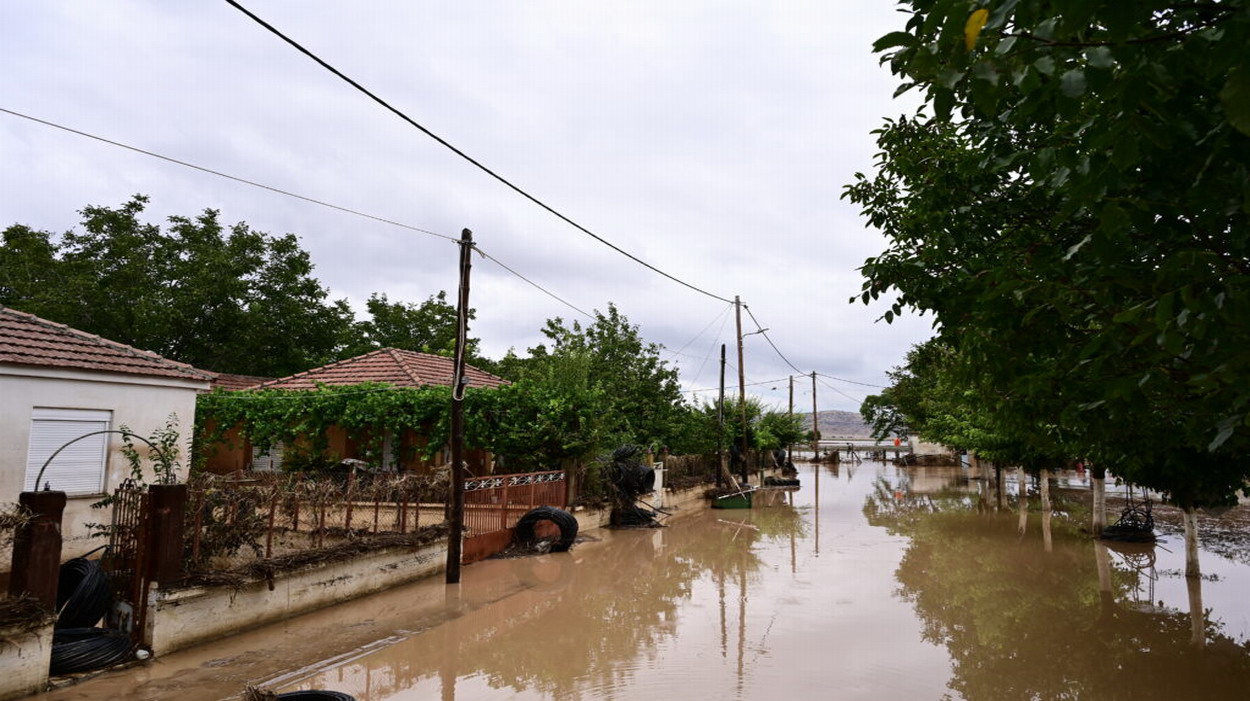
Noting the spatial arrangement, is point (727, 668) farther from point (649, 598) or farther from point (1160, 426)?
point (1160, 426)

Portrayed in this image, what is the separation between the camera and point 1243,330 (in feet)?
8.66

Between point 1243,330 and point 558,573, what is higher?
point 1243,330

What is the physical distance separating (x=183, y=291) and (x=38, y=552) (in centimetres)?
2701

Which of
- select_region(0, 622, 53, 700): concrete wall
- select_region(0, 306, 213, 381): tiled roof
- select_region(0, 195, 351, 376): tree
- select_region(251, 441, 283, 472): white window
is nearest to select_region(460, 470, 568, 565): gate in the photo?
select_region(0, 306, 213, 381): tiled roof

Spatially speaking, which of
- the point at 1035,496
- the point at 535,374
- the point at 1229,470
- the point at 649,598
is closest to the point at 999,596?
the point at 1229,470

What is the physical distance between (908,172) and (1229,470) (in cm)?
747

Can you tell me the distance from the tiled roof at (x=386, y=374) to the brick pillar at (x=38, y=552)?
45.9 ft

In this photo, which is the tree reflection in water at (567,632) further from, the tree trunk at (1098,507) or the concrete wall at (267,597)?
the tree trunk at (1098,507)

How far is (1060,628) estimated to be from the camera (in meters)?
10.1

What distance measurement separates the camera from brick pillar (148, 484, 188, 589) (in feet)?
25.5

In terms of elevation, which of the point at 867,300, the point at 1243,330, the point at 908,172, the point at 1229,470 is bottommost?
the point at 1229,470

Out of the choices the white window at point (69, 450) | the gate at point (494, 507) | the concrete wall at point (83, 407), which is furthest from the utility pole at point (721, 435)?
the white window at point (69, 450)

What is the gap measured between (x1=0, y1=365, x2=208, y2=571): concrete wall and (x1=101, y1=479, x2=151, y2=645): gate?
10.4ft

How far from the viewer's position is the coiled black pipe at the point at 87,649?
7.02 m
